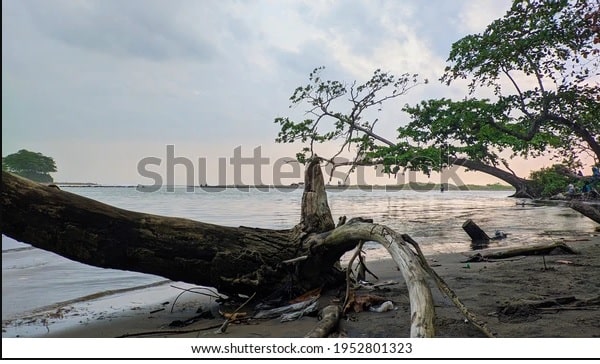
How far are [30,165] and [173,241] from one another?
4.51ft

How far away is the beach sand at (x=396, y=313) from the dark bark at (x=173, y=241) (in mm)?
289

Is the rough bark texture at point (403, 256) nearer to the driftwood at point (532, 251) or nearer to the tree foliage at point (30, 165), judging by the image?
the tree foliage at point (30, 165)

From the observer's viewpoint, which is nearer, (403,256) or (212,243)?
(403,256)

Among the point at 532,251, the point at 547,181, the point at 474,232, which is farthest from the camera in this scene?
the point at 547,181

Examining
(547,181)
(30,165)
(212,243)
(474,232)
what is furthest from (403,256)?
(547,181)

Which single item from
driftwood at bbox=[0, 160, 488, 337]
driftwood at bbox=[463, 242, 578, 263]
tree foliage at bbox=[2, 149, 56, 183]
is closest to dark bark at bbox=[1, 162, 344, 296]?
driftwood at bbox=[0, 160, 488, 337]

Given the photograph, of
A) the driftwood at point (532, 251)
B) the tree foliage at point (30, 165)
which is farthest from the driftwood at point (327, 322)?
the driftwood at point (532, 251)

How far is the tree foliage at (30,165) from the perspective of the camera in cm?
313

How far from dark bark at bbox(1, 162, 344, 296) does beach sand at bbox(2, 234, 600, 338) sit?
0.95 feet

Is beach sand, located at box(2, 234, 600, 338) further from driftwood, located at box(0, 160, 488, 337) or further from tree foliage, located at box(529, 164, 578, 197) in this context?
tree foliage, located at box(529, 164, 578, 197)

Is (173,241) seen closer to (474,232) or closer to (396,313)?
(396,313)

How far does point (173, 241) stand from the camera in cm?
337

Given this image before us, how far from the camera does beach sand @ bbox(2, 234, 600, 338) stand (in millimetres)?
2628

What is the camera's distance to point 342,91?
9656mm
